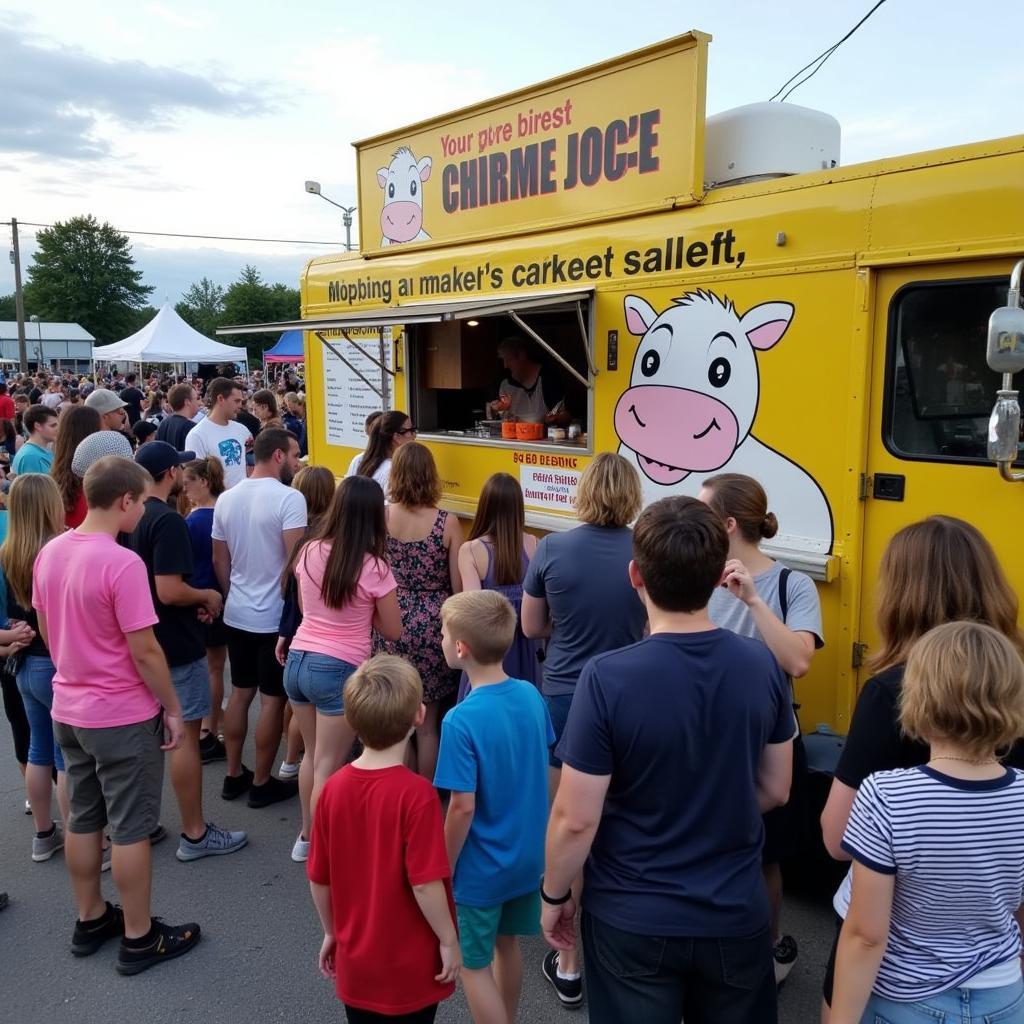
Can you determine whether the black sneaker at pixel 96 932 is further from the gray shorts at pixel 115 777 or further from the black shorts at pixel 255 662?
the black shorts at pixel 255 662

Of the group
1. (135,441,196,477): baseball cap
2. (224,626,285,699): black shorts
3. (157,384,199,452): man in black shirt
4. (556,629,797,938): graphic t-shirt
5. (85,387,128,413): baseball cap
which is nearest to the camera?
(556,629,797,938): graphic t-shirt

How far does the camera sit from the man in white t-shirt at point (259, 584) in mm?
4367

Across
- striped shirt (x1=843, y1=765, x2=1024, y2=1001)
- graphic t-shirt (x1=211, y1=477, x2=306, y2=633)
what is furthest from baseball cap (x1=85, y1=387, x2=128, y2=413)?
striped shirt (x1=843, y1=765, x2=1024, y2=1001)

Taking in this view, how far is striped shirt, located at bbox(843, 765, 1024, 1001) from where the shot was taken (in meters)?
1.62

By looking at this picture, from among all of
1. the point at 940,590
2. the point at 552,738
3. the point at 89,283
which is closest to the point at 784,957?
the point at 552,738

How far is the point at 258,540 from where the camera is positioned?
4.35 m

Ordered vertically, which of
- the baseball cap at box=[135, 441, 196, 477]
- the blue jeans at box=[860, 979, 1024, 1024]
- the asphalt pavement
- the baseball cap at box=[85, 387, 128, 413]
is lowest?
the asphalt pavement

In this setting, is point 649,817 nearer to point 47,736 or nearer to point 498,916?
point 498,916

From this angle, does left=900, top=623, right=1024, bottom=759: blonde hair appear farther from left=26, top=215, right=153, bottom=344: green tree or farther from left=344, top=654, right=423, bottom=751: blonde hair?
left=26, top=215, right=153, bottom=344: green tree

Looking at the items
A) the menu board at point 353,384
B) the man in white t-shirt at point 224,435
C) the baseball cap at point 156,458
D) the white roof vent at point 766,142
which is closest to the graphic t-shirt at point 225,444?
the man in white t-shirt at point 224,435

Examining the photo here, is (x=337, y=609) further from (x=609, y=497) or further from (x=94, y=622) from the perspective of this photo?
(x=609, y=497)

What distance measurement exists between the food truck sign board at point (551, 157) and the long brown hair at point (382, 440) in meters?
1.22

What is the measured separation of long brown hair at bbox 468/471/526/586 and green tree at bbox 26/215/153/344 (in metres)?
84.5

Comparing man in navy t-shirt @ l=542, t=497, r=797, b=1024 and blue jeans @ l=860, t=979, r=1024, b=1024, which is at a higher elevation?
man in navy t-shirt @ l=542, t=497, r=797, b=1024
